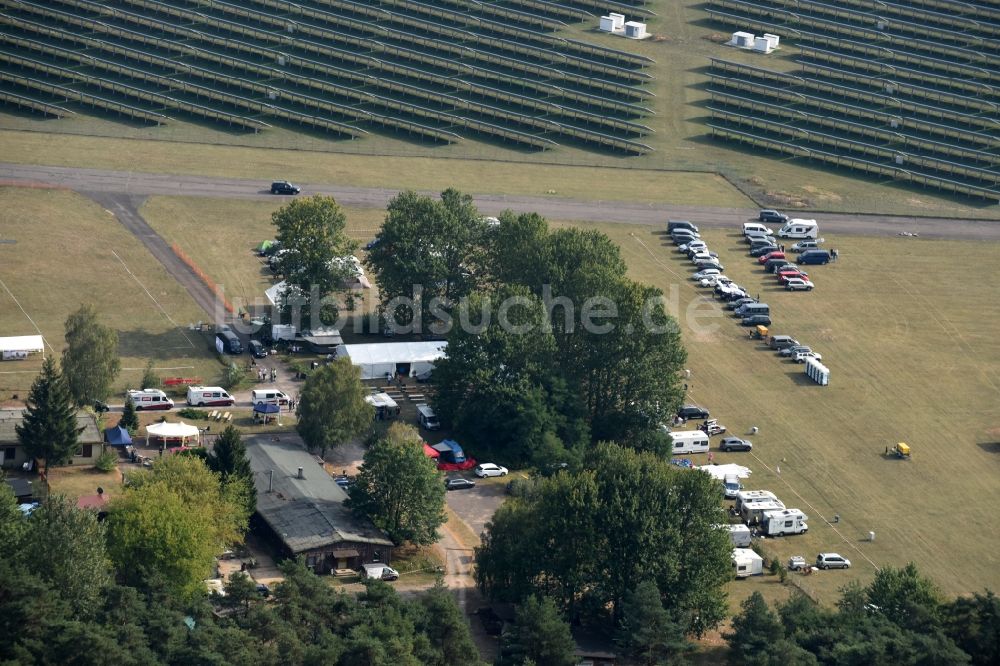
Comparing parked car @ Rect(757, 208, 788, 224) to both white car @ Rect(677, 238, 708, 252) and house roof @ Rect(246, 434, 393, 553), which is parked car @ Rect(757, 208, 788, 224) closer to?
white car @ Rect(677, 238, 708, 252)

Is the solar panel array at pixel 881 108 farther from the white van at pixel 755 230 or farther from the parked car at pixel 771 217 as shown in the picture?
the white van at pixel 755 230

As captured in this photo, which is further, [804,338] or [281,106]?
[281,106]

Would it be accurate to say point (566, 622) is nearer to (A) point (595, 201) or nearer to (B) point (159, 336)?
(B) point (159, 336)

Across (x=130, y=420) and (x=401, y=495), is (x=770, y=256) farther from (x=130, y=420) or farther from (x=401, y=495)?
(x=130, y=420)

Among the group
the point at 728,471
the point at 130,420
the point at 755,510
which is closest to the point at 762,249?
the point at 728,471

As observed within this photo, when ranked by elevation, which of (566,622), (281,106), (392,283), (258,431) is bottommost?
(566,622)

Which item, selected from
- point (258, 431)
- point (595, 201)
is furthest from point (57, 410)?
point (595, 201)

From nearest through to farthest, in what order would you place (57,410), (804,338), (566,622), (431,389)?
(566,622)
(57,410)
(431,389)
(804,338)
